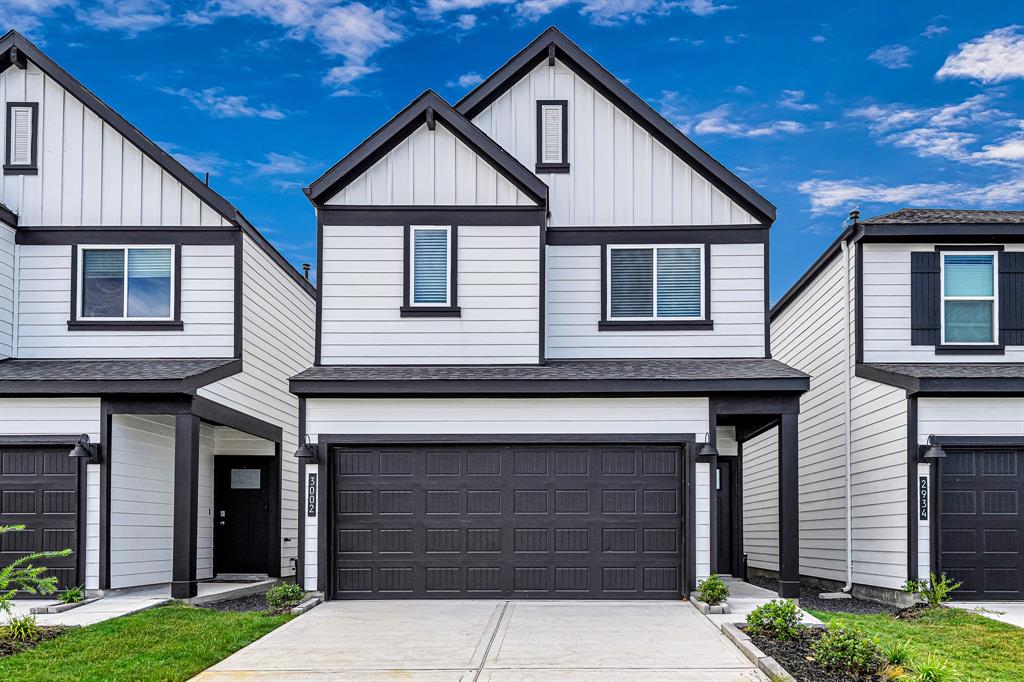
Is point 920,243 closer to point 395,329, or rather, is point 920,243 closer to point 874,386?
point 874,386

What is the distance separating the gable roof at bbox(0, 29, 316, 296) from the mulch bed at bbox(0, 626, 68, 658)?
7047 millimetres

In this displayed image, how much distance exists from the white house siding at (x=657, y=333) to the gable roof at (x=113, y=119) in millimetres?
5244

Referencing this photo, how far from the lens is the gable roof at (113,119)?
16.4 meters

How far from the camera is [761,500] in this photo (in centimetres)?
2111

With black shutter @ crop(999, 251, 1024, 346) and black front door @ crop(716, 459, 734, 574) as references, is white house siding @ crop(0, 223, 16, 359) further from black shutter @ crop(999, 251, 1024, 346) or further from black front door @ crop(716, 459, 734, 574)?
black shutter @ crop(999, 251, 1024, 346)

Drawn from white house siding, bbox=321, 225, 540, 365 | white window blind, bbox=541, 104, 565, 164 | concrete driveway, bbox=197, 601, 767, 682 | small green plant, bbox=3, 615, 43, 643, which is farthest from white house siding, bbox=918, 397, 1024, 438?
small green plant, bbox=3, 615, 43, 643

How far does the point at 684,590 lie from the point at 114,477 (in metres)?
8.33

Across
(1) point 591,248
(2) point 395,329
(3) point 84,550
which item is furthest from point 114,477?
(1) point 591,248

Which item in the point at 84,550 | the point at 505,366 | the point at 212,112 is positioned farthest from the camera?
the point at 212,112

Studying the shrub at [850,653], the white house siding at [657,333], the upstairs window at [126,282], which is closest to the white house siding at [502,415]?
the white house siding at [657,333]

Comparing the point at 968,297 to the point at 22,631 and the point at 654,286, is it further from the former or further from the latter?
the point at 22,631

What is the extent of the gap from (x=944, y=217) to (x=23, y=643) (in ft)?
46.9

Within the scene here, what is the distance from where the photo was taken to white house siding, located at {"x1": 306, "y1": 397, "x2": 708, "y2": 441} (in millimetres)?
14922

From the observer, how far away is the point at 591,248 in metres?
16.6
